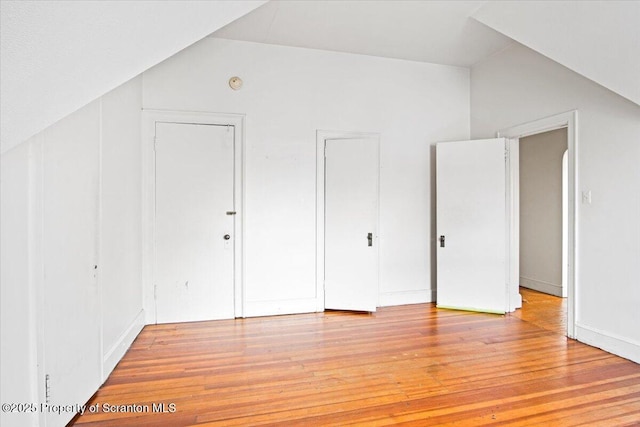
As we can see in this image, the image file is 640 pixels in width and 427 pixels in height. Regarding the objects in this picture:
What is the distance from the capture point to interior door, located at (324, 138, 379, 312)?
4297 millimetres

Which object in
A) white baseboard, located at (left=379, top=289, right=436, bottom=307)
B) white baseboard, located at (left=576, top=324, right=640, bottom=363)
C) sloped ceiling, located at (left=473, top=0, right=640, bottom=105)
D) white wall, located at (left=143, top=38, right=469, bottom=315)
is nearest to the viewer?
sloped ceiling, located at (left=473, top=0, right=640, bottom=105)

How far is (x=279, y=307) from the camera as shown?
4.16 meters

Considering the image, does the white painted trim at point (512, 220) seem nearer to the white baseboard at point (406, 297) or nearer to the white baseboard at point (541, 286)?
the white baseboard at point (406, 297)

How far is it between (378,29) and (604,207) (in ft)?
8.95

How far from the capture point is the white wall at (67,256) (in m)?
1.57

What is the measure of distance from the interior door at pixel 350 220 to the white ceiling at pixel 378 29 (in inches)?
43.6

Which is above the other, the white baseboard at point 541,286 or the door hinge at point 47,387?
the door hinge at point 47,387

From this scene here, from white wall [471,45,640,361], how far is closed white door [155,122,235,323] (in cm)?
342

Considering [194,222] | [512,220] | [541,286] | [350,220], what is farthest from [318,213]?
[541,286]

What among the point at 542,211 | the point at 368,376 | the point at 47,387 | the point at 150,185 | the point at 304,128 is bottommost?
the point at 368,376

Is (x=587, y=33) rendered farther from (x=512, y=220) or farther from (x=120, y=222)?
(x=120, y=222)

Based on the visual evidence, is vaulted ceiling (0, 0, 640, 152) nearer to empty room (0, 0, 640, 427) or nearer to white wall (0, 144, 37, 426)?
empty room (0, 0, 640, 427)

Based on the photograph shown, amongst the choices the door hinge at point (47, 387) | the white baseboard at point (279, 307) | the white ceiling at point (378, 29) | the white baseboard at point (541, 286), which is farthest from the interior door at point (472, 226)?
the door hinge at point (47, 387)

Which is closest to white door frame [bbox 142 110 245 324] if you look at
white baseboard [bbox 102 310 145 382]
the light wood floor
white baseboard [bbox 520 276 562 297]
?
white baseboard [bbox 102 310 145 382]
